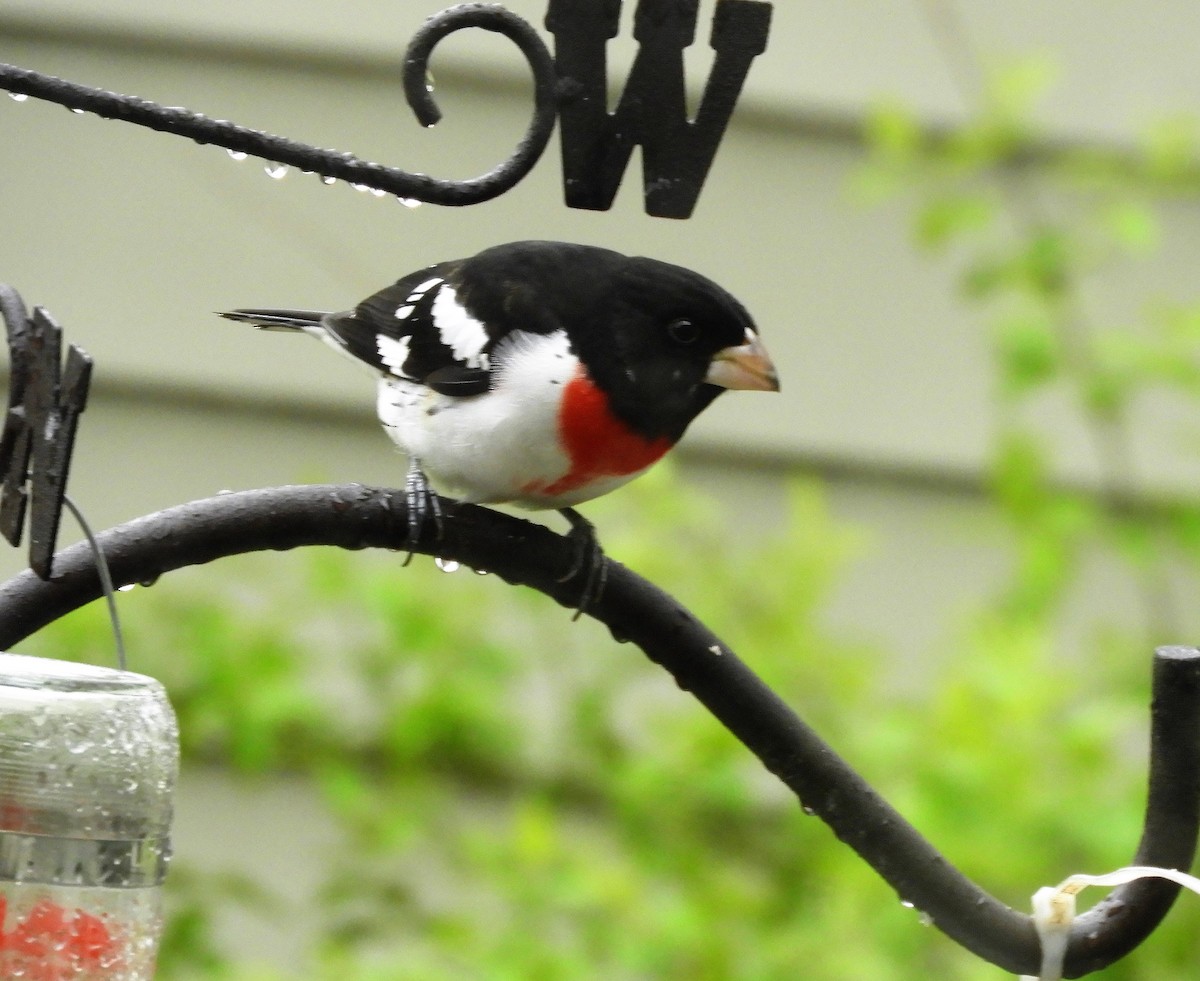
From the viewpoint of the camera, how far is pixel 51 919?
2.69 ft

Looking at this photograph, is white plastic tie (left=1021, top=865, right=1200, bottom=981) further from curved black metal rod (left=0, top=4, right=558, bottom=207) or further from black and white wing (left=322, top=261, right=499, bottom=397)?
black and white wing (left=322, top=261, right=499, bottom=397)

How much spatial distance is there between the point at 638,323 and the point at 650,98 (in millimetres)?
402

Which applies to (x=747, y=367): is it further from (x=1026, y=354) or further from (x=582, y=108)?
(x=1026, y=354)

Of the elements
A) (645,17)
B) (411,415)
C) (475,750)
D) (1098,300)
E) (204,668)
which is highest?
(645,17)

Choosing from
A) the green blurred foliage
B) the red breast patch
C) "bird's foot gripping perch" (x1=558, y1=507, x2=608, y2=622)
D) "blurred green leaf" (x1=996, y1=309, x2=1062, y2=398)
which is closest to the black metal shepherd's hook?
Result: "bird's foot gripping perch" (x1=558, y1=507, x2=608, y2=622)

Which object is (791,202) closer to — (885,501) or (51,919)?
(885,501)

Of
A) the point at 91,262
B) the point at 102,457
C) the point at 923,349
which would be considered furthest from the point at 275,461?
the point at 923,349

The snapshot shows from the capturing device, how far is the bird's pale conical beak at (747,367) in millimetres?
1351

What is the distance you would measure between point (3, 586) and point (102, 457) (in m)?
2.71

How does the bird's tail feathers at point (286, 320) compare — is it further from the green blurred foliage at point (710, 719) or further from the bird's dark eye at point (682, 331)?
the green blurred foliage at point (710, 719)

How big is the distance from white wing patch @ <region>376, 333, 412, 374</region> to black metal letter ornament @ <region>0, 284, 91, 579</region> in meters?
0.79

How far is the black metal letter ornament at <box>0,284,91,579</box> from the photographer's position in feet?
2.42

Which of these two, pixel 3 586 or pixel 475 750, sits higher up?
pixel 3 586

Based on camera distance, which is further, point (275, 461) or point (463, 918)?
point (275, 461)
